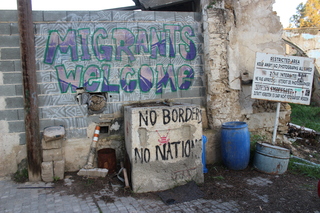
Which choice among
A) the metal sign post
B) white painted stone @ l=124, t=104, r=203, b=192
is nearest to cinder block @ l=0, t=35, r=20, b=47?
white painted stone @ l=124, t=104, r=203, b=192

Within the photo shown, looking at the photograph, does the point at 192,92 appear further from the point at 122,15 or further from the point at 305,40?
the point at 305,40

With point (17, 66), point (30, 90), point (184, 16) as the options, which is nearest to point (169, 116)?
point (184, 16)

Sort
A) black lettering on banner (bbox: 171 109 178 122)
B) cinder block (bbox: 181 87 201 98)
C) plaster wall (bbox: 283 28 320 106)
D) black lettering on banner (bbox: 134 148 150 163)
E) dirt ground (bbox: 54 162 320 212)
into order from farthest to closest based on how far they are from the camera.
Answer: plaster wall (bbox: 283 28 320 106), cinder block (bbox: 181 87 201 98), black lettering on banner (bbox: 171 109 178 122), black lettering on banner (bbox: 134 148 150 163), dirt ground (bbox: 54 162 320 212)

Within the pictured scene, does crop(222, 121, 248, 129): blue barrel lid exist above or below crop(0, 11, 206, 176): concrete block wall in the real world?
below

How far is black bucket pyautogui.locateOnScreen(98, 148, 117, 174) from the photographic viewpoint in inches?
176

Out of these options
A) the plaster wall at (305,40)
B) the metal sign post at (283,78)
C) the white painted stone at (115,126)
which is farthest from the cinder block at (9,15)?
the plaster wall at (305,40)

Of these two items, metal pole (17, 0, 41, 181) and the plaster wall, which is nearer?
metal pole (17, 0, 41, 181)

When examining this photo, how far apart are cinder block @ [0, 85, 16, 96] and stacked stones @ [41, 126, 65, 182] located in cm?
81

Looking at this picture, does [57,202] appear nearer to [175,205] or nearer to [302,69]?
[175,205]

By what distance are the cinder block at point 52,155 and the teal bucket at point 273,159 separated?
343 centimetres

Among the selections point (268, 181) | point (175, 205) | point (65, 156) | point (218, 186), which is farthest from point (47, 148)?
point (268, 181)

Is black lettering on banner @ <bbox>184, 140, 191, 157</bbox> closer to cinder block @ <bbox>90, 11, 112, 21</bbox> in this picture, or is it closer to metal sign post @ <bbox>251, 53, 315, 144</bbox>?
metal sign post @ <bbox>251, 53, 315, 144</bbox>

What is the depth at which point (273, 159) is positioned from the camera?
173 inches

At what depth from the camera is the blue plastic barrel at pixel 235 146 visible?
14.7 ft
